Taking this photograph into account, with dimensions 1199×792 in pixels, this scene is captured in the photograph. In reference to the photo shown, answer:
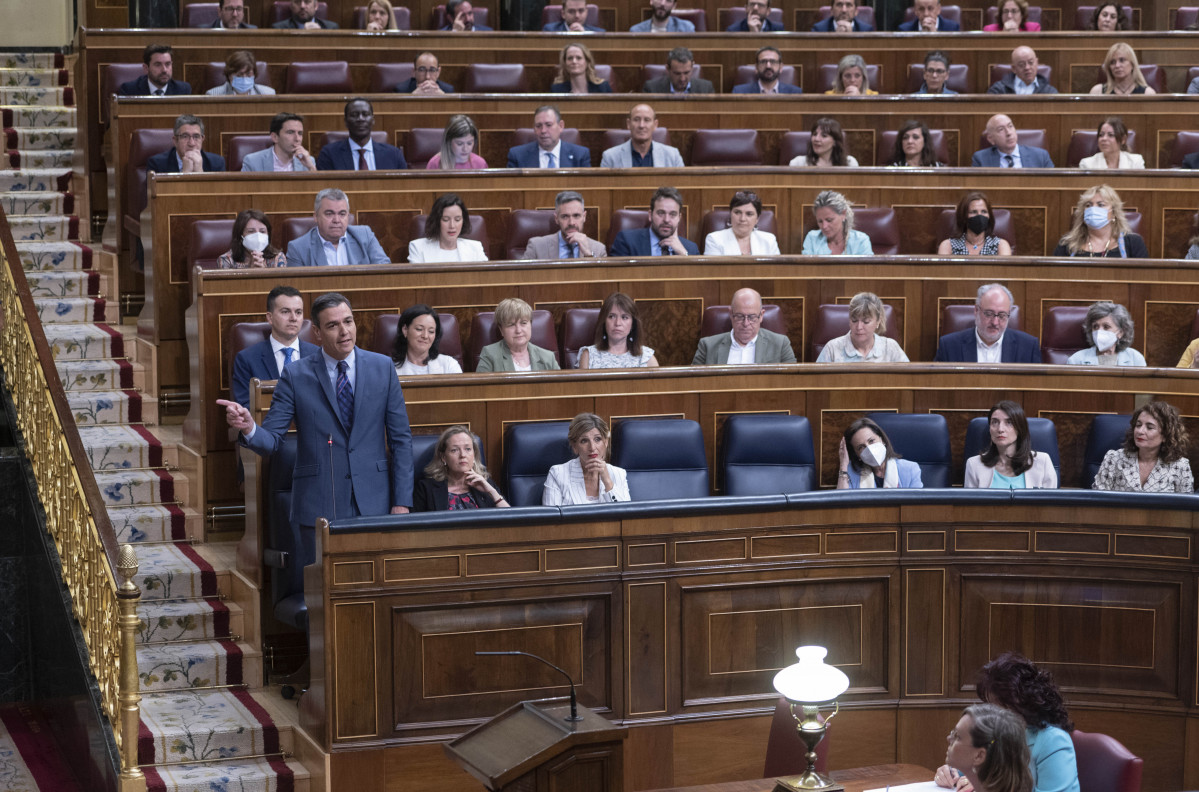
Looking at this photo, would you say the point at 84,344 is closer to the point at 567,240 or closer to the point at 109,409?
the point at 109,409

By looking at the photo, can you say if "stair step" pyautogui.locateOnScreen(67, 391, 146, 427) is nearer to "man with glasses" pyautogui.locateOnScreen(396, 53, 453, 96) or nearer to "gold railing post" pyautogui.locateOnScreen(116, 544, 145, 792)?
"gold railing post" pyautogui.locateOnScreen(116, 544, 145, 792)

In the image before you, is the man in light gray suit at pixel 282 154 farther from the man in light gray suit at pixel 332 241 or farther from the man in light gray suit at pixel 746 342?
the man in light gray suit at pixel 746 342

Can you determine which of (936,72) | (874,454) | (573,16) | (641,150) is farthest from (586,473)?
(573,16)

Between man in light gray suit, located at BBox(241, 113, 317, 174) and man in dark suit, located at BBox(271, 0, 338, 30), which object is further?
man in dark suit, located at BBox(271, 0, 338, 30)

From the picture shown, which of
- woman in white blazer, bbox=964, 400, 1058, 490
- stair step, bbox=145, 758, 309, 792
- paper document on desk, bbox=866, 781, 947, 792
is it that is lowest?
stair step, bbox=145, 758, 309, 792

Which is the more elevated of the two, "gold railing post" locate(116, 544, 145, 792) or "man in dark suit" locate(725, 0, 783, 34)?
"man in dark suit" locate(725, 0, 783, 34)

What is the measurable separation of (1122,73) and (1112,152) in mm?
452

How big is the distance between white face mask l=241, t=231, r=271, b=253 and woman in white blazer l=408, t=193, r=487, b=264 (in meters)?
0.37

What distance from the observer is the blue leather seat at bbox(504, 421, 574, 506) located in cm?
298

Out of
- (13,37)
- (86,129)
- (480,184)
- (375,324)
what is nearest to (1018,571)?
(375,324)

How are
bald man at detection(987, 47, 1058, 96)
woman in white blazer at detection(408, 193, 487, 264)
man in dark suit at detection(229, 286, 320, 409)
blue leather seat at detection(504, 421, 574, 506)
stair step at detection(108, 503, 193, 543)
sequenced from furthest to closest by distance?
bald man at detection(987, 47, 1058, 96)
woman in white blazer at detection(408, 193, 487, 264)
stair step at detection(108, 503, 193, 543)
man in dark suit at detection(229, 286, 320, 409)
blue leather seat at detection(504, 421, 574, 506)

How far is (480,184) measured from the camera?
4.00 metres

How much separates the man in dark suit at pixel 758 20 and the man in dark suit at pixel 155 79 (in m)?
1.94

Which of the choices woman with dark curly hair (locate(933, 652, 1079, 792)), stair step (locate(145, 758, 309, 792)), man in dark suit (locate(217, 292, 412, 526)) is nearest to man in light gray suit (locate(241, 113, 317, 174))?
man in dark suit (locate(217, 292, 412, 526))
